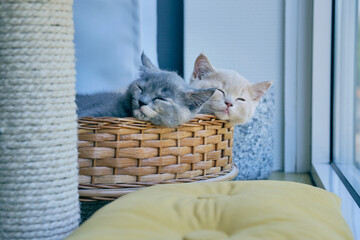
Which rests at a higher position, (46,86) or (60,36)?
(60,36)

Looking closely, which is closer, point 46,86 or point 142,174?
point 46,86

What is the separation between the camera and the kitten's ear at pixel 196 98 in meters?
1.27

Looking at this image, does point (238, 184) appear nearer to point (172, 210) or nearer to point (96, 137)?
point (172, 210)

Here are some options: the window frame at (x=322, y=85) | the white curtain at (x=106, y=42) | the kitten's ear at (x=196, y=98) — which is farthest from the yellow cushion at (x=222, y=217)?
the white curtain at (x=106, y=42)

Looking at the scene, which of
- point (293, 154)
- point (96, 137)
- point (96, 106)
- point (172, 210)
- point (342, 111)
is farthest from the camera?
point (293, 154)

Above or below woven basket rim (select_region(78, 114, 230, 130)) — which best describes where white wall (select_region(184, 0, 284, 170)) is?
above

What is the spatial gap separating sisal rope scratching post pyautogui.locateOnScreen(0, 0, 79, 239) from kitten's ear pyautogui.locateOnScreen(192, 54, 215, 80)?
68 centimetres

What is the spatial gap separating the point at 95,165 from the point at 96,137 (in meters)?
0.08

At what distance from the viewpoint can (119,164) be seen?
3.92 feet

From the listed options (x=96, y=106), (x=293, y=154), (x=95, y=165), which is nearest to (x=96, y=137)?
(x=95, y=165)

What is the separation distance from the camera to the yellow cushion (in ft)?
2.22

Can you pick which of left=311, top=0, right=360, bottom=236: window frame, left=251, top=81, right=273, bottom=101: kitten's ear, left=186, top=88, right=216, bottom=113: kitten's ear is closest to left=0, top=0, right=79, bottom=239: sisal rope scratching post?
left=186, top=88, right=216, bottom=113: kitten's ear

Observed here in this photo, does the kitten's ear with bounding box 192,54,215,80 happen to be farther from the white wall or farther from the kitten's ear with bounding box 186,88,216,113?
the white wall

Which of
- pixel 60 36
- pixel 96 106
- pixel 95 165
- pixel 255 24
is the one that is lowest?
pixel 95 165
